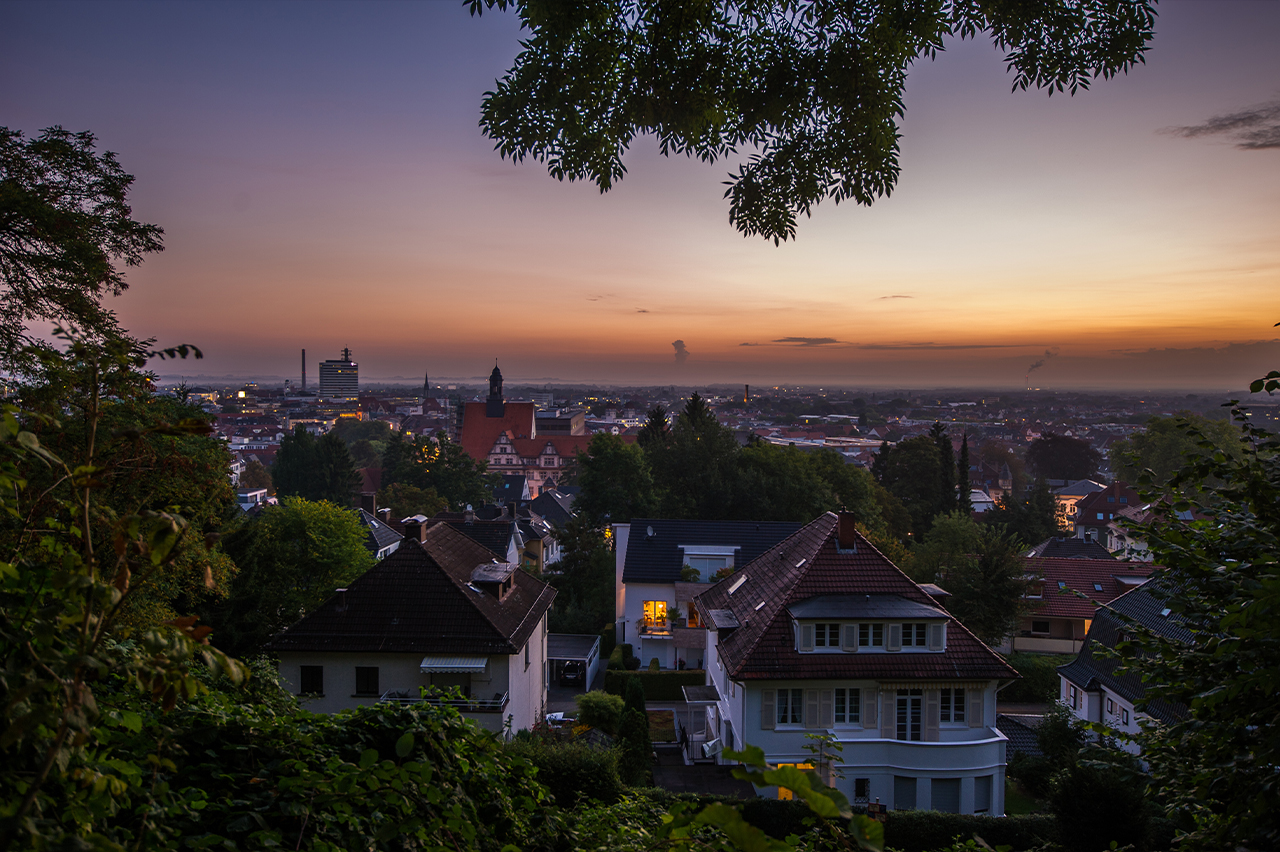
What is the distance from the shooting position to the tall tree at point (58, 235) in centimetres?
1176

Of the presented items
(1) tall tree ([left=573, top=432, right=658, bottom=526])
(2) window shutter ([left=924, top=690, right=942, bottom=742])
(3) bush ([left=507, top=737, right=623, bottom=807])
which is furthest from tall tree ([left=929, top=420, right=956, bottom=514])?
(3) bush ([left=507, top=737, right=623, bottom=807])

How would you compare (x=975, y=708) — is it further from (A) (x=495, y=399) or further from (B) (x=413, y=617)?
(A) (x=495, y=399)

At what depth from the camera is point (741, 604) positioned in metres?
25.2

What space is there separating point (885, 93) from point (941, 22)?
0.61m

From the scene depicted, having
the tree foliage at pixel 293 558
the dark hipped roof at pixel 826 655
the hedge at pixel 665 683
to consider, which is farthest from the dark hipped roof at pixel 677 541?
the tree foliage at pixel 293 558

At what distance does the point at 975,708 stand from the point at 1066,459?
120 meters

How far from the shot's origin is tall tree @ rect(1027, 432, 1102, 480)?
121m

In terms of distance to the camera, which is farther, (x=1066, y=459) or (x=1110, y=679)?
(x=1066, y=459)

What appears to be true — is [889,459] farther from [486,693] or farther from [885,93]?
[885,93]

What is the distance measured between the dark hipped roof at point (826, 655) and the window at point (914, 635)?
0.35m

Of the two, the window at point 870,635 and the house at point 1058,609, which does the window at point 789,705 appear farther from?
the house at point 1058,609

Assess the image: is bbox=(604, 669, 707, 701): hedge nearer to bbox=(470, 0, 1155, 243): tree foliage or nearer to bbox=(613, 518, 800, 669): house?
A: bbox=(613, 518, 800, 669): house

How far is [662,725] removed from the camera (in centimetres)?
2720

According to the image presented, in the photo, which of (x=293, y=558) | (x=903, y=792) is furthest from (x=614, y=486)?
(x=903, y=792)
